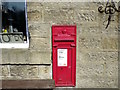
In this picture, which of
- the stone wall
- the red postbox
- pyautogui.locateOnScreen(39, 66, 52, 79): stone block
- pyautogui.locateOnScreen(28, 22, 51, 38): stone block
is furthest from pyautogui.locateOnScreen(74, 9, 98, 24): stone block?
pyautogui.locateOnScreen(39, 66, 52, 79): stone block

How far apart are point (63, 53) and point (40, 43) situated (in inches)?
25.3

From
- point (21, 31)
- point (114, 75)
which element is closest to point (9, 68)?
point (21, 31)

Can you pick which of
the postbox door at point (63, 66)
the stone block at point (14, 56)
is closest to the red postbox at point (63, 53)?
the postbox door at point (63, 66)

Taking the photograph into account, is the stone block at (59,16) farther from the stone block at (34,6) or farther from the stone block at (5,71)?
the stone block at (5,71)

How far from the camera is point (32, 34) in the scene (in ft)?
15.2

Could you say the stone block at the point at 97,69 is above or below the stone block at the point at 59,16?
below

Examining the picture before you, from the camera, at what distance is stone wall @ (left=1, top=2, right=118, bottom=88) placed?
4590 mm

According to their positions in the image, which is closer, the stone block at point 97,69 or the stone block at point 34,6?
the stone block at point 34,6

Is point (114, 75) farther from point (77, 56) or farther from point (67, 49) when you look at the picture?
point (67, 49)

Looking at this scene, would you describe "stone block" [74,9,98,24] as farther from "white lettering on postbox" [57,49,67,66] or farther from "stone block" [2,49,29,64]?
"stone block" [2,49,29,64]

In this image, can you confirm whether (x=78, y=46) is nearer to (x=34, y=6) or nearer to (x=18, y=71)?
(x=34, y=6)

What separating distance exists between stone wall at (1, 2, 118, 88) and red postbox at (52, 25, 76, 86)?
0.13 metres

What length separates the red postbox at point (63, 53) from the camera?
4.58 metres

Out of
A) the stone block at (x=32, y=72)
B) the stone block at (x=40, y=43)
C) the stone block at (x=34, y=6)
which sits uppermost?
the stone block at (x=34, y=6)
